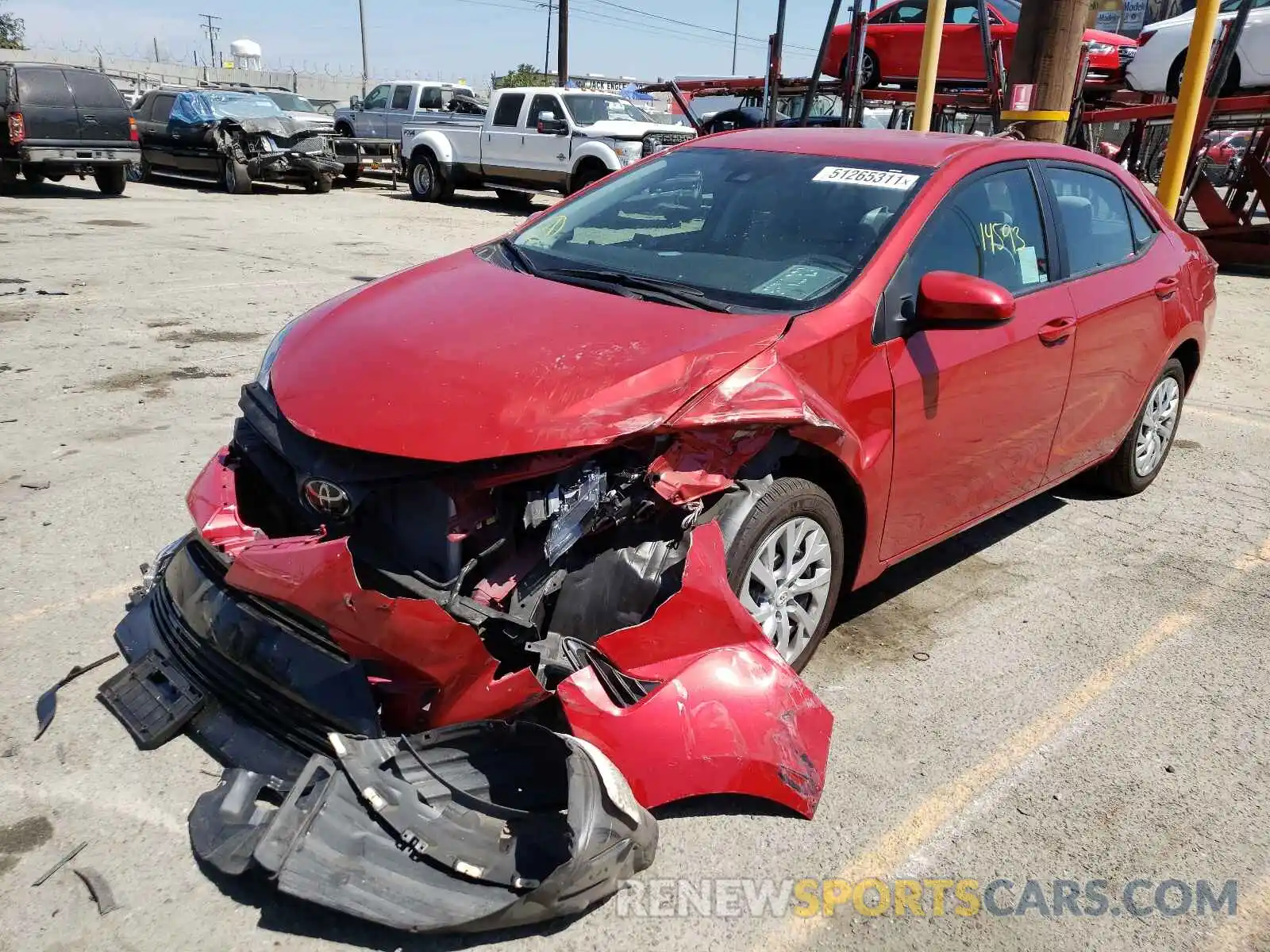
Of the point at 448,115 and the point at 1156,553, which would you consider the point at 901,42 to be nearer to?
the point at 448,115

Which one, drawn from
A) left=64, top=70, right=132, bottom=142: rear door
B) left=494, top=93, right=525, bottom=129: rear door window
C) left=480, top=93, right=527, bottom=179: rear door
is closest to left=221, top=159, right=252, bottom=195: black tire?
left=64, top=70, right=132, bottom=142: rear door

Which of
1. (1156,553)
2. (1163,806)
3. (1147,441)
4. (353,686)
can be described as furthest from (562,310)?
(1147,441)

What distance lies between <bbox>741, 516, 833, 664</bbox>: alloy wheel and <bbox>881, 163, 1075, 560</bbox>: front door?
1.17ft

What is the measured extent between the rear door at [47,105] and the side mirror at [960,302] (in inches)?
653

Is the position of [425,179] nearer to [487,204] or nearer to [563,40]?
[487,204]

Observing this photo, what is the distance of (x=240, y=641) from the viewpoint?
2.69 meters

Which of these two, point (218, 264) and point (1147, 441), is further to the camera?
point (218, 264)

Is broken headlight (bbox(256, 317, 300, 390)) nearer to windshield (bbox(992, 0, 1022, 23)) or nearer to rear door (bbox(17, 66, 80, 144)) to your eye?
windshield (bbox(992, 0, 1022, 23))

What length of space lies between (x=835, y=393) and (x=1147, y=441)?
299cm

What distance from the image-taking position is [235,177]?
1850 cm

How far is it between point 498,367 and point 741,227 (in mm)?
1329

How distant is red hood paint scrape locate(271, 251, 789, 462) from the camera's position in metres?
2.58

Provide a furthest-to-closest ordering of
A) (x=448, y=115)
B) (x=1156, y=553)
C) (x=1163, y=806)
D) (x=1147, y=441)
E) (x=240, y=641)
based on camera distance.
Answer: (x=448, y=115)
(x=1147, y=441)
(x=1156, y=553)
(x=1163, y=806)
(x=240, y=641)

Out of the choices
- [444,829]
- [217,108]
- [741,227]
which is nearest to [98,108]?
[217,108]
